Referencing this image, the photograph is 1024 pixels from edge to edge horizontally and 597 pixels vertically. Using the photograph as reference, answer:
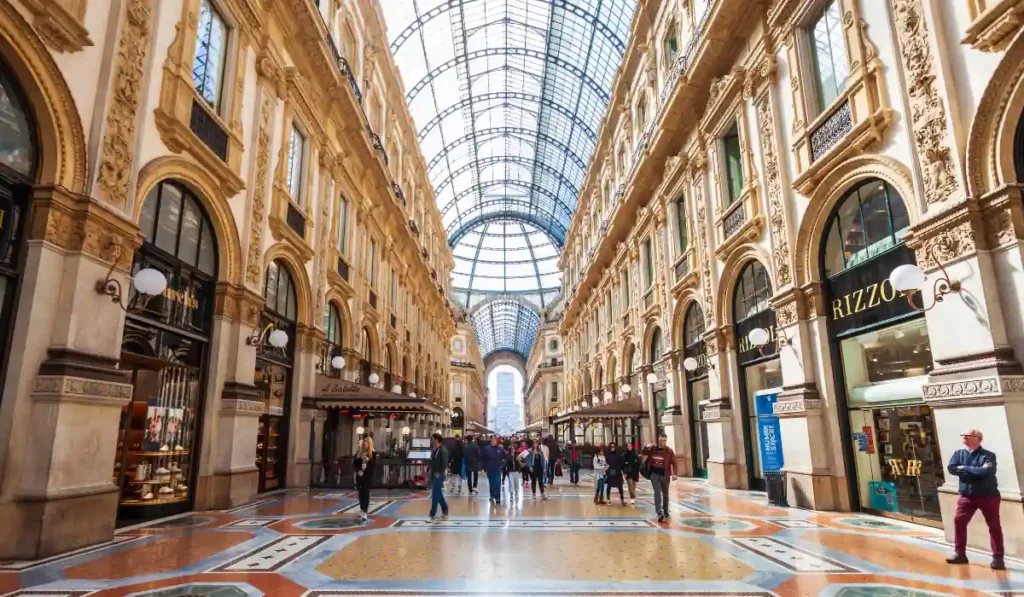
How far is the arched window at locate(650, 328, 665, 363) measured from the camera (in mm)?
20750

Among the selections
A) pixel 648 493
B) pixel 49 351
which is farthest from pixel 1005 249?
pixel 49 351

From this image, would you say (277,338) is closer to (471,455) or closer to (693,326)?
(471,455)

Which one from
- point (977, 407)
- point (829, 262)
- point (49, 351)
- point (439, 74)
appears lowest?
point (977, 407)

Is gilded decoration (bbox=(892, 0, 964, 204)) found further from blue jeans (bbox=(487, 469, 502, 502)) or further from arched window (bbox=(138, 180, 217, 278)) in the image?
arched window (bbox=(138, 180, 217, 278))

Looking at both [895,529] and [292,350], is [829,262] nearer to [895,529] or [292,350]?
[895,529]

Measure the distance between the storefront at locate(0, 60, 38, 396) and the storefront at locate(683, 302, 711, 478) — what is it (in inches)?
587

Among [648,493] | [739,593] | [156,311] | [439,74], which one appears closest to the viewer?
[739,593]

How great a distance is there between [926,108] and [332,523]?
10.4m

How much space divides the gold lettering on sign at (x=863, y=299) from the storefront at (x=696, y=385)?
252 inches

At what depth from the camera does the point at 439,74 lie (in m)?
33.4

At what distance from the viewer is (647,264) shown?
22.5 metres

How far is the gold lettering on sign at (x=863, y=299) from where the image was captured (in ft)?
29.0

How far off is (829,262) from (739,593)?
7.47m

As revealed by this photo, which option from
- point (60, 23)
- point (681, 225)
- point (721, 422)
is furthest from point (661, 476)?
point (681, 225)
